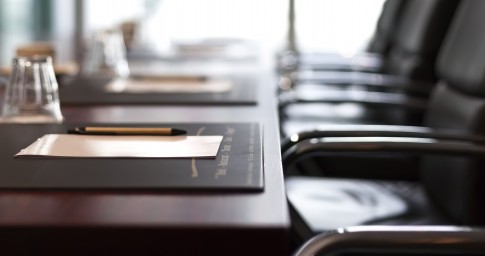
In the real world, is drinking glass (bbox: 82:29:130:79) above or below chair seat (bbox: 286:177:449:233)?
above

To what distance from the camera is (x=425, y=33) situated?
216cm

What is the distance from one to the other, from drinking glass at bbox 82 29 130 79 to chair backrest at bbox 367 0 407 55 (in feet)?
3.44

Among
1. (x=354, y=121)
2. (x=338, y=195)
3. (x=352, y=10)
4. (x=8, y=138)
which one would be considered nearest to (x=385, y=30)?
(x=354, y=121)

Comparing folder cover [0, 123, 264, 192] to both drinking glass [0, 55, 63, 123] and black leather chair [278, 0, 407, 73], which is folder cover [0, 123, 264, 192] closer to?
drinking glass [0, 55, 63, 123]

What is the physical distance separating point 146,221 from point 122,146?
34 centimetres

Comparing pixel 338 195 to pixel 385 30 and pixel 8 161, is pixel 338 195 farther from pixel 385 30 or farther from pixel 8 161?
pixel 385 30

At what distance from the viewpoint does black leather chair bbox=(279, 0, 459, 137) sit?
2145mm

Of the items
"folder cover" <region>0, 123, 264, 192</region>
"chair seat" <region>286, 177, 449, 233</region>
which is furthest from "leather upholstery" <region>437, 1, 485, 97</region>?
"folder cover" <region>0, 123, 264, 192</region>

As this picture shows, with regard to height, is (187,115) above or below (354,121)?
above

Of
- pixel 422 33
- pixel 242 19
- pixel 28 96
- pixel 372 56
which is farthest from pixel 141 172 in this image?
pixel 242 19

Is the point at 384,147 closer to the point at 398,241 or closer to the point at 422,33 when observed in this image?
the point at 398,241

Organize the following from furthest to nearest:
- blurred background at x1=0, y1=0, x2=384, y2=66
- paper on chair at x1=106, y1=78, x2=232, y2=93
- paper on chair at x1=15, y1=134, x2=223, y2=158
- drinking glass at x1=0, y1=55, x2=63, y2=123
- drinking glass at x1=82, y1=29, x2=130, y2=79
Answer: blurred background at x1=0, y1=0, x2=384, y2=66 < drinking glass at x1=82, y1=29, x2=130, y2=79 < paper on chair at x1=106, y1=78, x2=232, y2=93 < drinking glass at x1=0, y1=55, x2=63, y2=123 < paper on chair at x1=15, y1=134, x2=223, y2=158

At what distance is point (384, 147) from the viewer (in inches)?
53.7

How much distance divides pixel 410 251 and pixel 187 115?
57 centimetres
